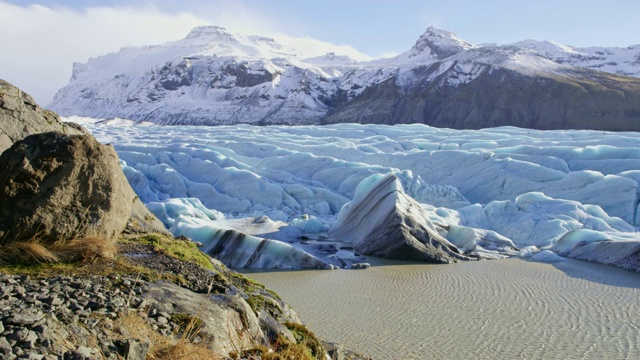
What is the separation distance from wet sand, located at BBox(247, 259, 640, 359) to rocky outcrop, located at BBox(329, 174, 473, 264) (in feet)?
1.97

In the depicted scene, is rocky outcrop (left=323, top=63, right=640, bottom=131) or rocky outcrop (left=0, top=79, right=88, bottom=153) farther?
rocky outcrop (left=323, top=63, right=640, bottom=131)

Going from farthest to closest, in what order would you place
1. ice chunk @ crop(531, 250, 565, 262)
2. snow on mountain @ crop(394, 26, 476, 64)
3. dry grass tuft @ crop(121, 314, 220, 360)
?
1. snow on mountain @ crop(394, 26, 476, 64)
2. ice chunk @ crop(531, 250, 565, 262)
3. dry grass tuft @ crop(121, 314, 220, 360)

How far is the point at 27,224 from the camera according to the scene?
14.7 ft

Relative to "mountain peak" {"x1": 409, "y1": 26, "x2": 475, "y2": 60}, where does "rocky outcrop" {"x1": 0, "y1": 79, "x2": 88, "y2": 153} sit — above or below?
below

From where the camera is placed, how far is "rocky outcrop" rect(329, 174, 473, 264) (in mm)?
11961

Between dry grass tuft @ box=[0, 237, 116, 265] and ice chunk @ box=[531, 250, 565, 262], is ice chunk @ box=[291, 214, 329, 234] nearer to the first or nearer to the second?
ice chunk @ box=[531, 250, 565, 262]

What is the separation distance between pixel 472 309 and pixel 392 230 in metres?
4.62

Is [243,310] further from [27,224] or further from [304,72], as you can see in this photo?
[304,72]

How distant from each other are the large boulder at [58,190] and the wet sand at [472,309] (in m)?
2.96

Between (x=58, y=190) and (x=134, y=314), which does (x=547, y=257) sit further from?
(x=134, y=314)

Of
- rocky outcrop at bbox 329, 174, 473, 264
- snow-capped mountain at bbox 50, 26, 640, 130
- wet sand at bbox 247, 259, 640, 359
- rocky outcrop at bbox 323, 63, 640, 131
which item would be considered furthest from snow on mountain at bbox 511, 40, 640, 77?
wet sand at bbox 247, 259, 640, 359

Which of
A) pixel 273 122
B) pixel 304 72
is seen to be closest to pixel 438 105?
pixel 273 122

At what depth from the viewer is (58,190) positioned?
15.4 ft

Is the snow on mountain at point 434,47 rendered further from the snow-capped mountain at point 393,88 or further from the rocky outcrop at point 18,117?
the rocky outcrop at point 18,117
